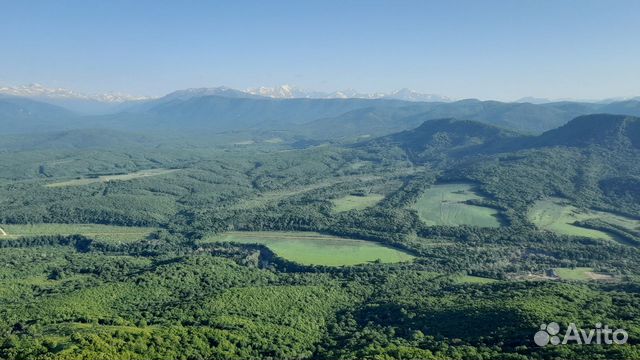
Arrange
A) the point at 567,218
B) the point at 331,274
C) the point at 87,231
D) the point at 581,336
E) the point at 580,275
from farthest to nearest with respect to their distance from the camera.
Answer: the point at 87,231 < the point at 567,218 < the point at 580,275 < the point at 331,274 < the point at 581,336

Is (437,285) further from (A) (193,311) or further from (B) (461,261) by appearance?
(A) (193,311)

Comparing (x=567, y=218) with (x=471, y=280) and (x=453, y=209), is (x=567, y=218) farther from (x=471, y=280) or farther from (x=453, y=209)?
(x=471, y=280)

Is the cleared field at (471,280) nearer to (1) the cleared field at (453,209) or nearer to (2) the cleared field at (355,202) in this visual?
(1) the cleared field at (453,209)

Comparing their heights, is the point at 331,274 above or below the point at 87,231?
above

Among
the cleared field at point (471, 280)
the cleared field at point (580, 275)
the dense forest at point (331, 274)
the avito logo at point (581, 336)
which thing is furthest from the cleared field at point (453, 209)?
the avito logo at point (581, 336)

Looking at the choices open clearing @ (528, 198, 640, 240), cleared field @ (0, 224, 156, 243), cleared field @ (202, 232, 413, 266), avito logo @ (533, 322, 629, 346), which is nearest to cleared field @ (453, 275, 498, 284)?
cleared field @ (202, 232, 413, 266)

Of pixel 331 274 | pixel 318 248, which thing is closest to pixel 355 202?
pixel 318 248

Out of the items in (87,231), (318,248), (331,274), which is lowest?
(87,231)
